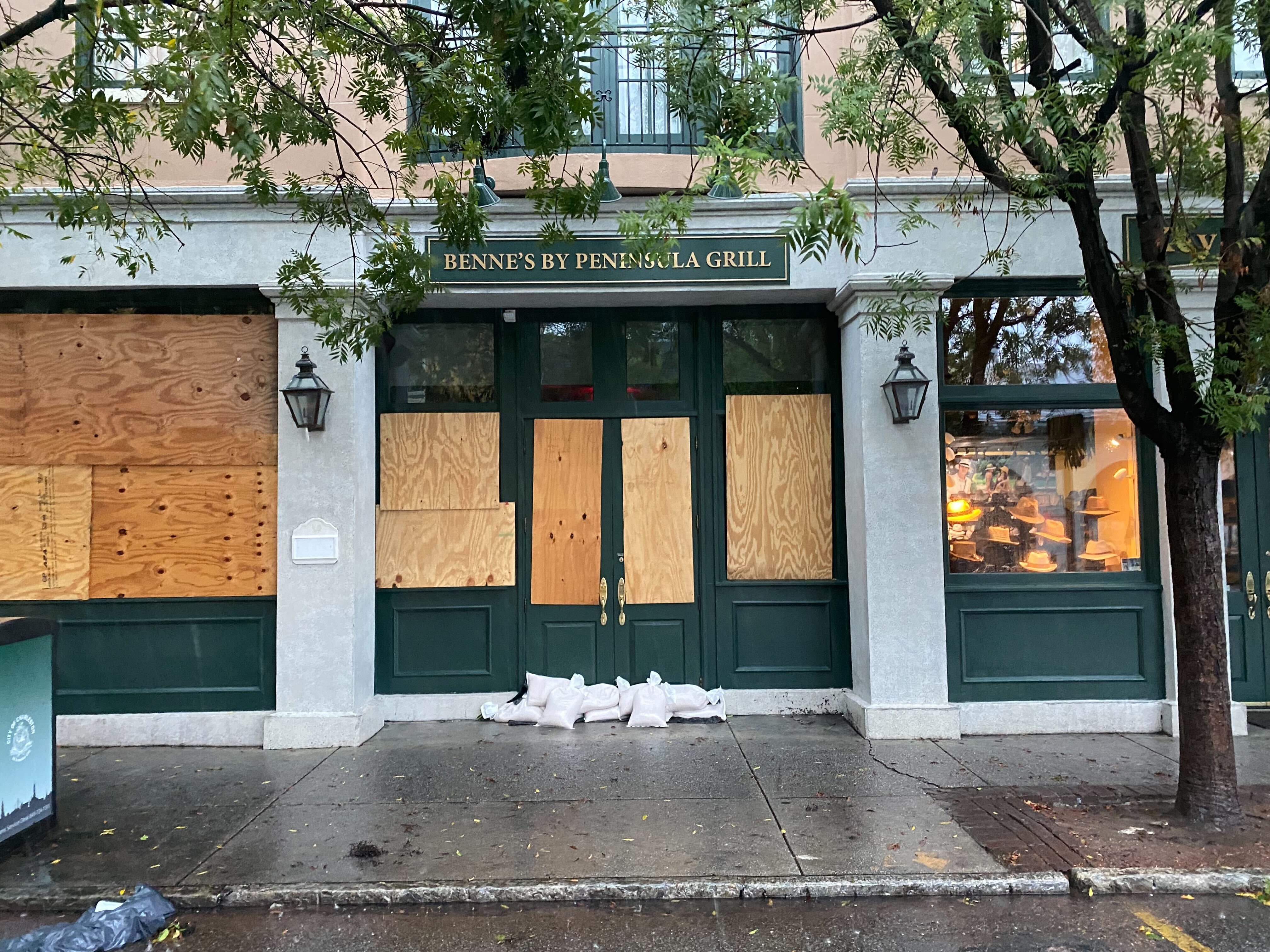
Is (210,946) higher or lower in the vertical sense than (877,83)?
lower

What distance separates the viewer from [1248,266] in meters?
4.77

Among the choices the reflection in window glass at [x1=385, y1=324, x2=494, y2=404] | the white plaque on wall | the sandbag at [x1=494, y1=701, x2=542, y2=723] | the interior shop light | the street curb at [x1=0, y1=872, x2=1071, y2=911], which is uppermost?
the interior shop light

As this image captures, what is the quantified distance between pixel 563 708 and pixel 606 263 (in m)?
3.99

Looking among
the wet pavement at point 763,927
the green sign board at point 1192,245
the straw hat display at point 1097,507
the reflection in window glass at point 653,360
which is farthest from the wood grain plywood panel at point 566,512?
the green sign board at point 1192,245

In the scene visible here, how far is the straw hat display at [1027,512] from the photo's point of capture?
24.5 feet

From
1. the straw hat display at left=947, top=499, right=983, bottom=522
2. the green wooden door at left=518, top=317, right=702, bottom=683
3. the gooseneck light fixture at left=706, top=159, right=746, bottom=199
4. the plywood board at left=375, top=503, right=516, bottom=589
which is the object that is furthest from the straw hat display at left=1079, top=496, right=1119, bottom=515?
the plywood board at left=375, top=503, right=516, bottom=589

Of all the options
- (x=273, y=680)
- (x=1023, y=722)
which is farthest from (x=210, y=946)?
(x=1023, y=722)

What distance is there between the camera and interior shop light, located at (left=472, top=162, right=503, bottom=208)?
22.2 ft

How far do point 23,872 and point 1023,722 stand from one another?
721cm

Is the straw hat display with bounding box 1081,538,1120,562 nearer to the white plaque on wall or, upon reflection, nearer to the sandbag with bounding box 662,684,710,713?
the sandbag with bounding box 662,684,710,713

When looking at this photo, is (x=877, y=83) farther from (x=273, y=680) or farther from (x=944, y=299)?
(x=273, y=680)

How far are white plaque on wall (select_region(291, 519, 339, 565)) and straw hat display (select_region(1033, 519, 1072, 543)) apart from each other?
6.23 metres

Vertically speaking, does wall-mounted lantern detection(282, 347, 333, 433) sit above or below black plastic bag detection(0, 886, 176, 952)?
above

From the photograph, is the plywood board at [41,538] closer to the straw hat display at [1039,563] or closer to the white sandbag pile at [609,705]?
the white sandbag pile at [609,705]
